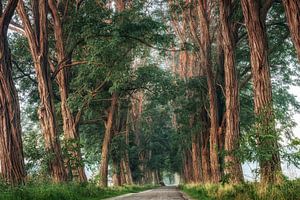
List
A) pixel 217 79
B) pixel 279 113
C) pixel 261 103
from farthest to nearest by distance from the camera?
pixel 217 79 → pixel 261 103 → pixel 279 113

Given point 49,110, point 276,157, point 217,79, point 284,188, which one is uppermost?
point 217,79

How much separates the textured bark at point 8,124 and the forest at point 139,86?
28 millimetres

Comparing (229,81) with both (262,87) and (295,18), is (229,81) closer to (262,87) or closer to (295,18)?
(262,87)

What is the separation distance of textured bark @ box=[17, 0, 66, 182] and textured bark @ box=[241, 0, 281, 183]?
7707 mm

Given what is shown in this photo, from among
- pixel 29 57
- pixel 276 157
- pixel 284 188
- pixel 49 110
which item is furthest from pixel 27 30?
pixel 284 188

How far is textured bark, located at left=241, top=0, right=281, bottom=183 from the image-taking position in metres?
10.1

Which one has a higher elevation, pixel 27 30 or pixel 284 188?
pixel 27 30

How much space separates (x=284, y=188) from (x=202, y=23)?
46.8ft

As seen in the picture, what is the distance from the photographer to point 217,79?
77.0 ft

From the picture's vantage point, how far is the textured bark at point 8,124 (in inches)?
432

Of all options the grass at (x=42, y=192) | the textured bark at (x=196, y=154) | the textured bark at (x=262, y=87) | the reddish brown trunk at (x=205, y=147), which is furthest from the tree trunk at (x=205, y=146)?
the textured bark at (x=262, y=87)

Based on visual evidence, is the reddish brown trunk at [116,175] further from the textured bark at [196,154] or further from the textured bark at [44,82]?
the textured bark at [44,82]

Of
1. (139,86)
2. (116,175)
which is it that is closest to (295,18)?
(139,86)

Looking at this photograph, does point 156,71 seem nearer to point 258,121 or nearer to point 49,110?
point 49,110
